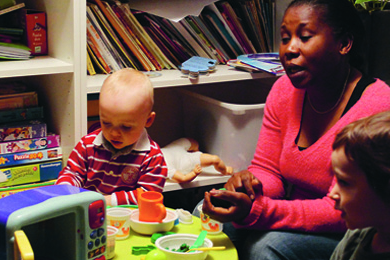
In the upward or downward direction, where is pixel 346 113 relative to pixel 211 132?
upward

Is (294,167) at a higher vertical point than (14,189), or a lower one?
higher

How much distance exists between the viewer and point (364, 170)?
0.92 m

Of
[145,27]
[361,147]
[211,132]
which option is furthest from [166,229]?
[145,27]

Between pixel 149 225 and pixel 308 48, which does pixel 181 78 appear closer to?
pixel 308 48

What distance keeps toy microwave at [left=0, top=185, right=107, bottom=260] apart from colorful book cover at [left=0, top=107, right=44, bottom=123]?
2.54 feet

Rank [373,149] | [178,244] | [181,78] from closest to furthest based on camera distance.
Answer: [373,149] < [178,244] < [181,78]

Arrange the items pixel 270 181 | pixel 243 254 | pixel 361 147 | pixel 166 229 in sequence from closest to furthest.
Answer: pixel 361 147, pixel 166 229, pixel 243 254, pixel 270 181

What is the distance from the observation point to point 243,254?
1.38 m

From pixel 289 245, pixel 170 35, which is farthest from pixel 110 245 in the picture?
pixel 170 35

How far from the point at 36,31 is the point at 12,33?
0.08m

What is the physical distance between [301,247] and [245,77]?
33.3 inches

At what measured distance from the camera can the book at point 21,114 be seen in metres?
1.71

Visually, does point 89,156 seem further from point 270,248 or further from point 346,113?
point 346,113

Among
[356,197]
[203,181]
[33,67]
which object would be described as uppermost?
[33,67]
